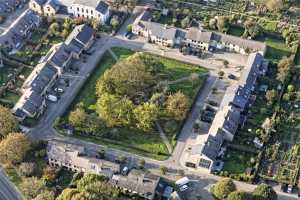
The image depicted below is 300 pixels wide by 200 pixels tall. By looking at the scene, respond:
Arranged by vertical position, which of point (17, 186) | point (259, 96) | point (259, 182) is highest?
point (259, 96)

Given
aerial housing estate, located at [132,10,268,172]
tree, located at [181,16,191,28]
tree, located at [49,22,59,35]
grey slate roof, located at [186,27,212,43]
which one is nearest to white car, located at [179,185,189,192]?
aerial housing estate, located at [132,10,268,172]

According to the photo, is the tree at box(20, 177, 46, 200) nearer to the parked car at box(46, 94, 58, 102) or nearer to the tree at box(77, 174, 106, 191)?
the tree at box(77, 174, 106, 191)

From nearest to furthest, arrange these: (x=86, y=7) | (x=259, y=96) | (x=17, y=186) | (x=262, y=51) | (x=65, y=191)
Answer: (x=65, y=191)
(x=17, y=186)
(x=259, y=96)
(x=262, y=51)
(x=86, y=7)

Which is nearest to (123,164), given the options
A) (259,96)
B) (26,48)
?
(259,96)

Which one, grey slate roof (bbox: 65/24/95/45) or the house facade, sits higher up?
grey slate roof (bbox: 65/24/95/45)

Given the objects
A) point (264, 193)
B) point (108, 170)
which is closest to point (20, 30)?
point (108, 170)

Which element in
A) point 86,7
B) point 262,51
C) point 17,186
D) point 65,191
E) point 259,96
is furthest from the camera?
point 86,7

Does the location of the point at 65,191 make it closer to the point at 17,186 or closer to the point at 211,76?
the point at 17,186

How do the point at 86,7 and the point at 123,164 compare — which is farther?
the point at 86,7
